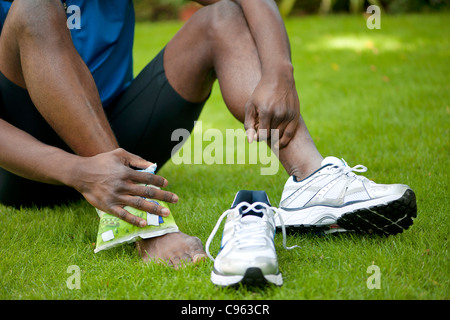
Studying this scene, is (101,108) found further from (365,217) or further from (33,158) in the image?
(365,217)

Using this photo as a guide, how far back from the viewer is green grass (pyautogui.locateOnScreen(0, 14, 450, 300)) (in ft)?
4.19

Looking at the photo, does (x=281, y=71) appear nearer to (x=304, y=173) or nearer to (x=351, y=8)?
(x=304, y=173)

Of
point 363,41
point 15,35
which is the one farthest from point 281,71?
point 363,41

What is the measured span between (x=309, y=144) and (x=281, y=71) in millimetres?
253

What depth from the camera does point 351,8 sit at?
24.5ft

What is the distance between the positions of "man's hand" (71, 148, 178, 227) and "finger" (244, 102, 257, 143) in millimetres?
334

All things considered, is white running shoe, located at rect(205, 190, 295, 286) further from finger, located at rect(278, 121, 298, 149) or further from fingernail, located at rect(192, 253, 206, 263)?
finger, located at rect(278, 121, 298, 149)

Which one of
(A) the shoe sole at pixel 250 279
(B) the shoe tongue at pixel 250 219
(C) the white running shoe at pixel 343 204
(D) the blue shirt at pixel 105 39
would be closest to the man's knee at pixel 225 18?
(D) the blue shirt at pixel 105 39

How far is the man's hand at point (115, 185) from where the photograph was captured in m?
1.37

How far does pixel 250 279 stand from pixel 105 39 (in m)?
1.16

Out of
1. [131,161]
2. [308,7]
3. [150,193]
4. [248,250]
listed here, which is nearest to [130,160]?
[131,161]

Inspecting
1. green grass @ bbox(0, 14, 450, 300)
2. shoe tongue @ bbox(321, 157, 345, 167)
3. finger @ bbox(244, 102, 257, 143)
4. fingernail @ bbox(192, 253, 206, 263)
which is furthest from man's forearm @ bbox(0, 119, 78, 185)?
shoe tongue @ bbox(321, 157, 345, 167)
